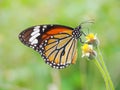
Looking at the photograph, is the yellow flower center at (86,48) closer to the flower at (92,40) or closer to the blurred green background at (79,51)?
the flower at (92,40)

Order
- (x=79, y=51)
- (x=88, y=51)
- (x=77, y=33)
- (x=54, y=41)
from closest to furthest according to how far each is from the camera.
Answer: (x=88, y=51) < (x=77, y=33) < (x=54, y=41) < (x=79, y=51)

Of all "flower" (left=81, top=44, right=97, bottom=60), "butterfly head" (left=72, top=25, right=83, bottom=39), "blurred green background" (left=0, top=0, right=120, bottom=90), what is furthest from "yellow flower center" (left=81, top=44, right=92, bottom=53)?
"blurred green background" (left=0, top=0, right=120, bottom=90)

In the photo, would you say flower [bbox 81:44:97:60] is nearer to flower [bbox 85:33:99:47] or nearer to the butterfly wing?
flower [bbox 85:33:99:47]

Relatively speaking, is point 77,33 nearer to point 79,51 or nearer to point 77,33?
point 77,33

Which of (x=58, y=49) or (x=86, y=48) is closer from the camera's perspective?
(x=86, y=48)

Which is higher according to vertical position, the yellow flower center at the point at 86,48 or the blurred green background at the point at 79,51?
the blurred green background at the point at 79,51

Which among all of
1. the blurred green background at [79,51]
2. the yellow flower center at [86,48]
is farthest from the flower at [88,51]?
the blurred green background at [79,51]

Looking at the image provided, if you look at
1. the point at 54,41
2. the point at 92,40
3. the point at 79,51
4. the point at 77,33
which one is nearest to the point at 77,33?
the point at 77,33
